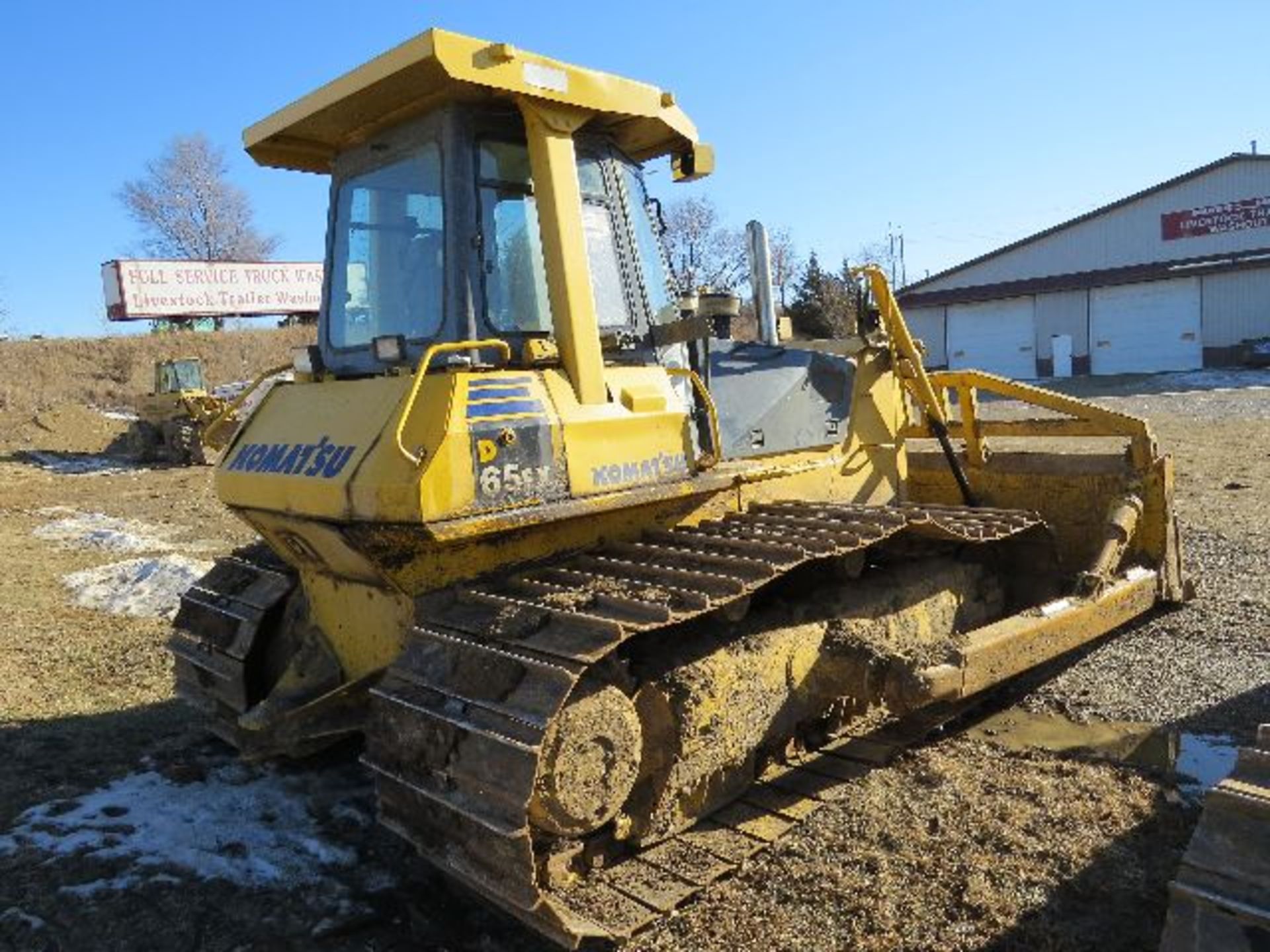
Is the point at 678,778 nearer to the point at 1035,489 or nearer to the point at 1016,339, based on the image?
the point at 1035,489

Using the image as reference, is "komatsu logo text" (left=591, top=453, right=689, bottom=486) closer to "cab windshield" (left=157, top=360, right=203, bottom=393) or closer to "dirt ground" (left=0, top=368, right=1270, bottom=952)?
"dirt ground" (left=0, top=368, right=1270, bottom=952)

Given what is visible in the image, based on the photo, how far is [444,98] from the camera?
3877 mm

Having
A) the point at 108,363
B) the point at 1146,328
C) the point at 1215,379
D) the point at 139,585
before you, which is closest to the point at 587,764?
the point at 139,585

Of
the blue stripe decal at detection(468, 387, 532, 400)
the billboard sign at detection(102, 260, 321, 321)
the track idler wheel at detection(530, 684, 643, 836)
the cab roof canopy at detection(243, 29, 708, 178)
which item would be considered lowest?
the track idler wheel at detection(530, 684, 643, 836)

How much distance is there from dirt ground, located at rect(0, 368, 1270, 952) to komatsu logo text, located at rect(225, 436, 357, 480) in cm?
153

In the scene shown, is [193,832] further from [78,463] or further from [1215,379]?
[1215,379]

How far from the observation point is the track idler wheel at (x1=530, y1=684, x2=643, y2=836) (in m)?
3.25

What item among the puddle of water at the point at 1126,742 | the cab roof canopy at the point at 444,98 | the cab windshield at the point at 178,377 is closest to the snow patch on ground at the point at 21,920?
the cab roof canopy at the point at 444,98

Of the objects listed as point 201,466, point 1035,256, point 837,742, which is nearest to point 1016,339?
point 1035,256

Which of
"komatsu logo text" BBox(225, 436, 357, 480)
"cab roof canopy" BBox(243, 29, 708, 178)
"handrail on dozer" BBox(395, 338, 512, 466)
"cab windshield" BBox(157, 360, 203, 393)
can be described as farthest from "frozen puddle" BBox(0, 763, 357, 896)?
"cab windshield" BBox(157, 360, 203, 393)

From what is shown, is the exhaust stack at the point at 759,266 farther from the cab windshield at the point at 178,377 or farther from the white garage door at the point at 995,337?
the white garage door at the point at 995,337

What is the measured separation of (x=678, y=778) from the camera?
12.4ft

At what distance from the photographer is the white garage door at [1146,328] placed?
102 ft

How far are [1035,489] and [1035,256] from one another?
3115 centimetres
